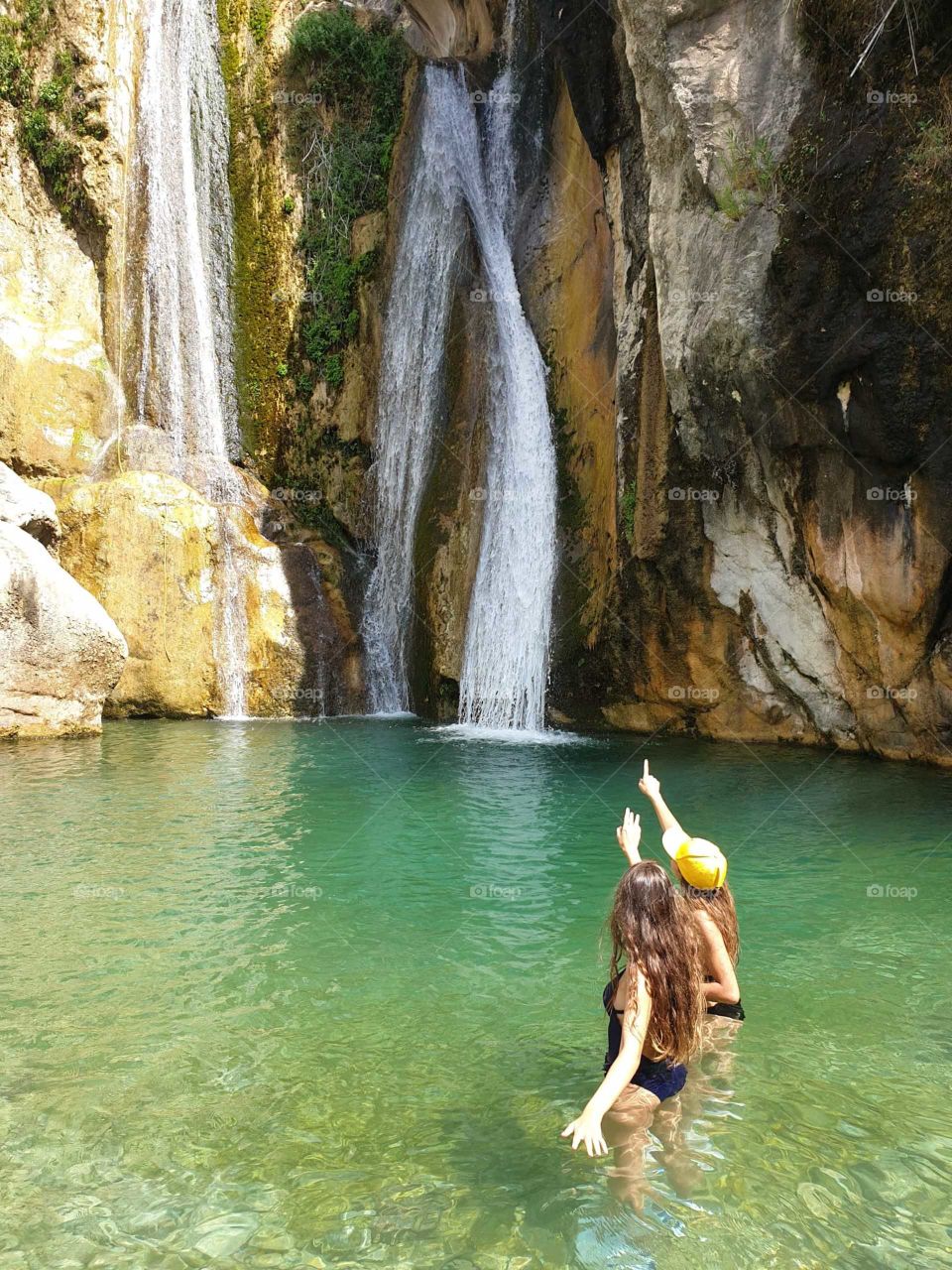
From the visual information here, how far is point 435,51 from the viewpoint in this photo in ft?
63.6

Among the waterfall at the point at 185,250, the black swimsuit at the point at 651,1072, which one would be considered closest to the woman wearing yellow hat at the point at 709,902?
the black swimsuit at the point at 651,1072

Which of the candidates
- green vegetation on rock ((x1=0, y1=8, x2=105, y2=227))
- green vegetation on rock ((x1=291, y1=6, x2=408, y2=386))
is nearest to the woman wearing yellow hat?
green vegetation on rock ((x1=291, y1=6, x2=408, y2=386))

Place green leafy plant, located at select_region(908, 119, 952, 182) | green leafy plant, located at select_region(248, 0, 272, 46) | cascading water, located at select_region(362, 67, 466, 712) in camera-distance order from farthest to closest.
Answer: green leafy plant, located at select_region(248, 0, 272, 46), cascading water, located at select_region(362, 67, 466, 712), green leafy plant, located at select_region(908, 119, 952, 182)

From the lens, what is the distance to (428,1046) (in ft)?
14.5

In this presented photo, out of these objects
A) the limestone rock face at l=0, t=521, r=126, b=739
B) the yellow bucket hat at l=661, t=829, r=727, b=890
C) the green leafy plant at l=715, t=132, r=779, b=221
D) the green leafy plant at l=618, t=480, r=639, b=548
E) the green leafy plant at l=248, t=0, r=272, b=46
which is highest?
the green leafy plant at l=248, t=0, r=272, b=46

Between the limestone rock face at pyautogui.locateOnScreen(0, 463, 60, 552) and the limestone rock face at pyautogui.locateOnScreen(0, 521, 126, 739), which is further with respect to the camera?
the limestone rock face at pyautogui.locateOnScreen(0, 463, 60, 552)

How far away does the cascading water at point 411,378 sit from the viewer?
1817cm

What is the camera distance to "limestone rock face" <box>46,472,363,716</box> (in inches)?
656

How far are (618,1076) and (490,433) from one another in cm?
1450

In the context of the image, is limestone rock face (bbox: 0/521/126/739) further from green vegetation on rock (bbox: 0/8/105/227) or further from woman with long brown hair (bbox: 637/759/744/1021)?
woman with long brown hair (bbox: 637/759/744/1021)

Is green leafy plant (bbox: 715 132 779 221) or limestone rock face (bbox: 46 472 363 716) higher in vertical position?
green leafy plant (bbox: 715 132 779 221)

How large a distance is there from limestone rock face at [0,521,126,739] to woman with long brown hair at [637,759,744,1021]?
37.5 ft

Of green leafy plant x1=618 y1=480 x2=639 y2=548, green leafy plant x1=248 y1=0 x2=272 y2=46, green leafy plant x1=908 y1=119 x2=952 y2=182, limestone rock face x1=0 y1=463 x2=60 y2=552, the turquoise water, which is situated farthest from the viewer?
green leafy plant x1=248 y1=0 x2=272 y2=46

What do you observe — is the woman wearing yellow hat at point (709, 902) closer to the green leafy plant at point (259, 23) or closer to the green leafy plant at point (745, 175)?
the green leafy plant at point (745, 175)
